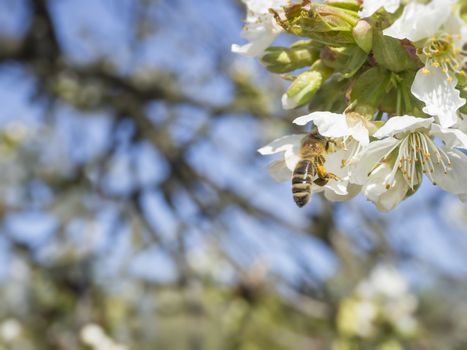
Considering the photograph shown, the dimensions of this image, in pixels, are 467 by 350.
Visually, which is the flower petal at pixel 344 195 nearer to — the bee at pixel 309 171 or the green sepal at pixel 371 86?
the bee at pixel 309 171

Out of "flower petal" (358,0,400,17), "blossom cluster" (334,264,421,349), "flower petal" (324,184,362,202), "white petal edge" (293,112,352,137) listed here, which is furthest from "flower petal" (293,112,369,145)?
"blossom cluster" (334,264,421,349)

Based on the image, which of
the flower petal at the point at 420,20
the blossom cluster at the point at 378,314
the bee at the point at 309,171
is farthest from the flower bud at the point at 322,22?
the blossom cluster at the point at 378,314

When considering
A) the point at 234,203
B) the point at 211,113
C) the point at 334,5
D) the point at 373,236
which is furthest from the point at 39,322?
the point at 334,5

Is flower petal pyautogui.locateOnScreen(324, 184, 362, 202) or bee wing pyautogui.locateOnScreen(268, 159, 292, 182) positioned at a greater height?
flower petal pyautogui.locateOnScreen(324, 184, 362, 202)

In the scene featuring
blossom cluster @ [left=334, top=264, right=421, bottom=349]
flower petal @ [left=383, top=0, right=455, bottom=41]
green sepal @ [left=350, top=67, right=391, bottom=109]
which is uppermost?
flower petal @ [left=383, top=0, right=455, bottom=41]

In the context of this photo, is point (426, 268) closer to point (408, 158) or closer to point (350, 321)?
point (350, 321)

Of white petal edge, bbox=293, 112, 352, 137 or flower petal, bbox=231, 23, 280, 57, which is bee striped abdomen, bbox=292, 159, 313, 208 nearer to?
white petal edge, bbox=293, 112, 352, 137

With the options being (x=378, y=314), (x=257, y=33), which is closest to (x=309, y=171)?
(x=257, y=33)
